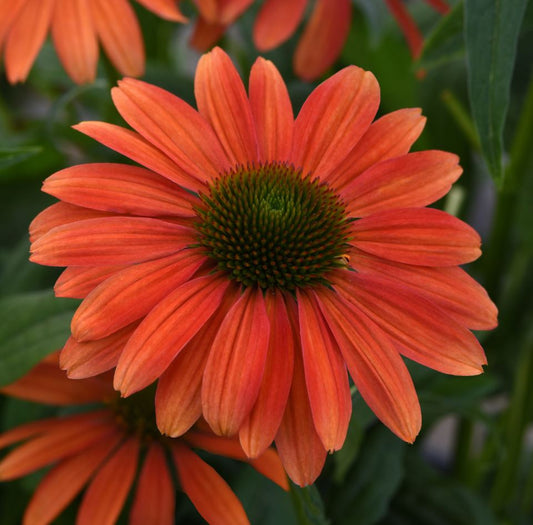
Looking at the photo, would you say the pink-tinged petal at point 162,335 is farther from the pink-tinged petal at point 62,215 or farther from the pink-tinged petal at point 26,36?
the pink-tinged petal at point 26,36

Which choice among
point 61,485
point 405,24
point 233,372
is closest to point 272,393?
point 233,372

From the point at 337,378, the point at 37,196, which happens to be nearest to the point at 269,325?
the point at 337,378

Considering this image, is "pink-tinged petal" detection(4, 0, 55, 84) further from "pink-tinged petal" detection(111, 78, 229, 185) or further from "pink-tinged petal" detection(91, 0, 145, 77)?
"pink-tinged petal" detection(111, 78, 229, 185)

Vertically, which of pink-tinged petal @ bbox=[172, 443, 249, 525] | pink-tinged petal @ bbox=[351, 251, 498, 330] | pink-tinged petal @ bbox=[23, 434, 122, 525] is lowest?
pink-tinged petal @ bbox=[23, 434, 122, 525]

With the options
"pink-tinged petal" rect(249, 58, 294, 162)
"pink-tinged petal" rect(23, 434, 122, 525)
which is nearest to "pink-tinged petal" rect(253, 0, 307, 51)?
"pink-tinged petal" rect(249, 58, 294, 162)

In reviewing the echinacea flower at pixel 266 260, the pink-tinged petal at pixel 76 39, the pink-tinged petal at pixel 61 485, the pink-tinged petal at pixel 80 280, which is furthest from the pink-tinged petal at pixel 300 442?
the pink-tinged petal at pixel 76 39
